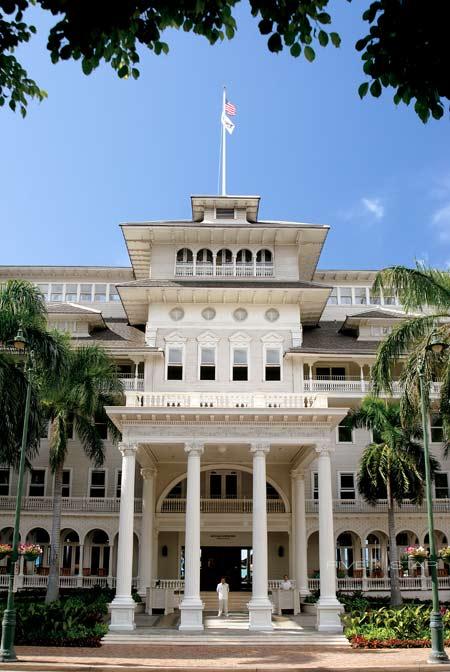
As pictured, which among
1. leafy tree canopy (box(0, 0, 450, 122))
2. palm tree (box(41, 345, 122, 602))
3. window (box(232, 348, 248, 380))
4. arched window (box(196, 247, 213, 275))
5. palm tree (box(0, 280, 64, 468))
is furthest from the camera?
arched window (box(196, 247, 213, 275))

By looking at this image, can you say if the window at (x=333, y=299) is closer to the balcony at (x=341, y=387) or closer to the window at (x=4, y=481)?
the balcony at (x=341, y=387)

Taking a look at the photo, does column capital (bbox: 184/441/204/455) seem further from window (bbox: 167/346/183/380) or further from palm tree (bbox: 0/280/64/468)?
window (bbox: 167/346/183/380)

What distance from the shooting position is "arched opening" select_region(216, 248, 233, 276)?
148 ft

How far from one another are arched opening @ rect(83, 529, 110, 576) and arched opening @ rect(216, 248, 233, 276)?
57.2 feet

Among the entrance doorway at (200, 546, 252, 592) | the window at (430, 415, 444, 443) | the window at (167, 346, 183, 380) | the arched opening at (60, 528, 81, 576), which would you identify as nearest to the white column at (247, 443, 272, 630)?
the window at (167, 346, 183, 380)

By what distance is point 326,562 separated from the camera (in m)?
28.7

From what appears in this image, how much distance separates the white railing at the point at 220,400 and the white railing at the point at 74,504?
1300 cm

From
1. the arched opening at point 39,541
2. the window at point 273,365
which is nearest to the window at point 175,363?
the window at point 273,365

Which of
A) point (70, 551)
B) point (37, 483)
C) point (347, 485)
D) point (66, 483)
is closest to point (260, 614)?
point (347, 485)

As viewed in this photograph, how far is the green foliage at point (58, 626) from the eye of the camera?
25.2m

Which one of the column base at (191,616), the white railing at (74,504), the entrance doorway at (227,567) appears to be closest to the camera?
the column base at (191,616)

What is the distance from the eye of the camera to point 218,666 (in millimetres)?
20719

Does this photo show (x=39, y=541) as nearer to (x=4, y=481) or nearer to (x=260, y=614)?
(x=4, y=481)

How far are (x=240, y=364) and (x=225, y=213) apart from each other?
1054 cm
